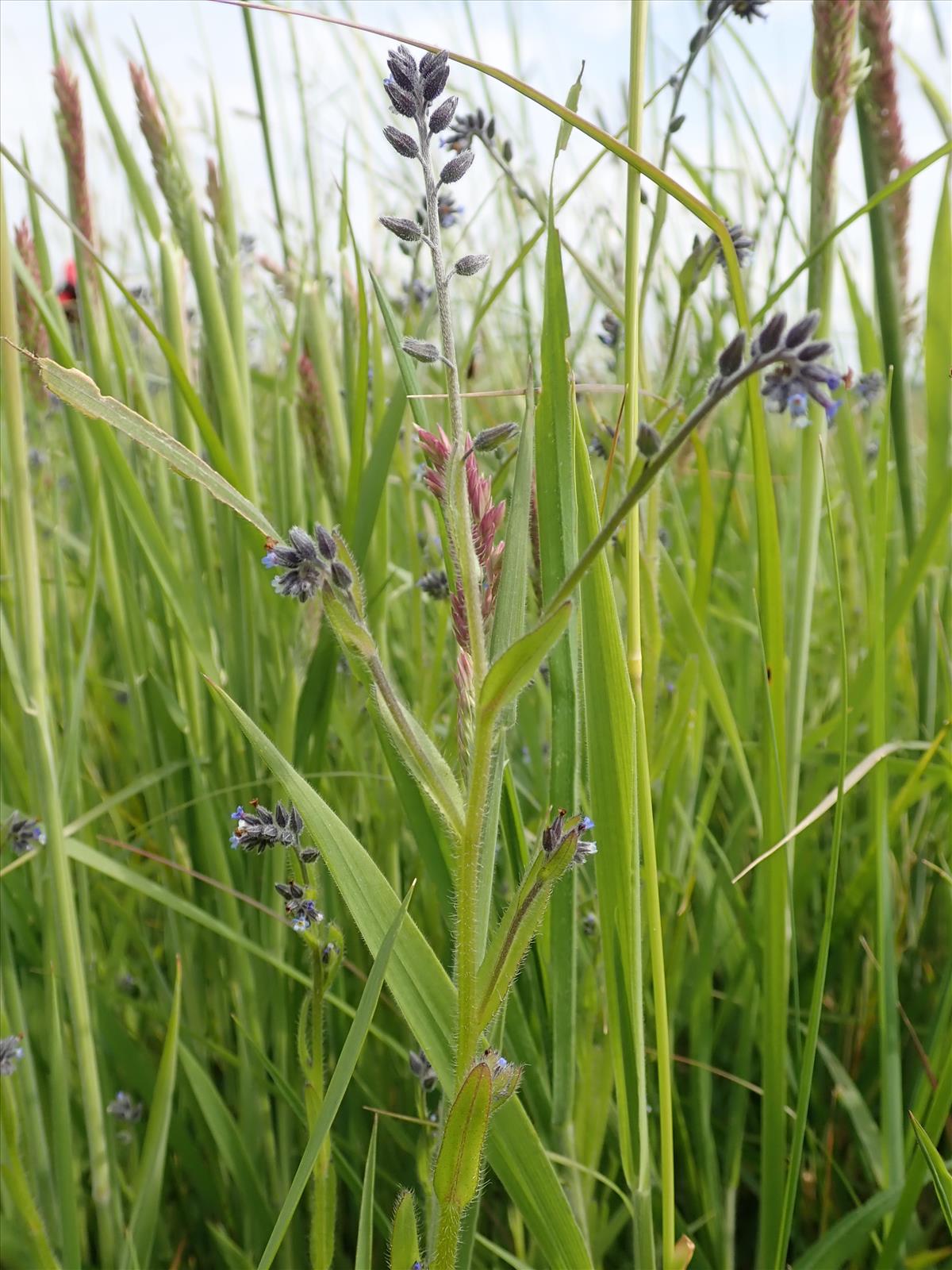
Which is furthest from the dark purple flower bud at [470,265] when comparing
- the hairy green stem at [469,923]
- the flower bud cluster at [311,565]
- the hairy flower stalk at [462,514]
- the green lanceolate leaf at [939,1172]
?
the green lanceolate leaf at [939,1172]

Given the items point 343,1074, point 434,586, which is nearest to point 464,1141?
point 343,1074

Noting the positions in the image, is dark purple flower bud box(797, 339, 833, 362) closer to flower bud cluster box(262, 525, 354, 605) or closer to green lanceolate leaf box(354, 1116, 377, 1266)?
flower bud cluster box(262, 525, 354, 605)

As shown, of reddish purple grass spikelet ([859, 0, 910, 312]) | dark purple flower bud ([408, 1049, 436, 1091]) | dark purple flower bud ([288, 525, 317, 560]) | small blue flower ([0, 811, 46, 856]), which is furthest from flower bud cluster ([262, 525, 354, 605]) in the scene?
reddish purple grass spikelet ([859, 0, 910, 312])

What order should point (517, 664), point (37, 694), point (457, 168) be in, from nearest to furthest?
point (517, 664) < point (457, 168) < point (37, 694)

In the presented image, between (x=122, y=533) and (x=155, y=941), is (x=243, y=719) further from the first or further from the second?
(x=155, y=941)

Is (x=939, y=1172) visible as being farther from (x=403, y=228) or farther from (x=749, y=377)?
(x=403, y=228)

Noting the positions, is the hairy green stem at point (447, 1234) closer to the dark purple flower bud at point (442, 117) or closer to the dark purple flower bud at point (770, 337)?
the dark purple flower bud at point (770, 337)
